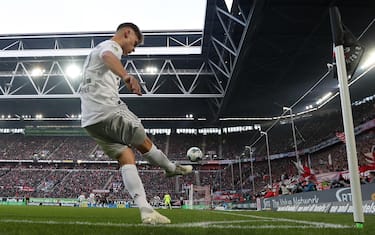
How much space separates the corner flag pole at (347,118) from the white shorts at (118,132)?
6.69 feet

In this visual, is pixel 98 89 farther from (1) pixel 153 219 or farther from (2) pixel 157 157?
(1) pixel 153 219

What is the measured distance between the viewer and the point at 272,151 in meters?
46.9

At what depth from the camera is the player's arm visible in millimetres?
2990

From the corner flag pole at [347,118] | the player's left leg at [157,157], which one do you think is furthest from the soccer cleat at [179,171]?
the corner flag pole at [347,118]

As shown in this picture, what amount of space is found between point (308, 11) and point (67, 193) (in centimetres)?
3659

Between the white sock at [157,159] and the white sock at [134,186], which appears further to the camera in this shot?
the white sock at [157,159]

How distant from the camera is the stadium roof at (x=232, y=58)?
19.5m

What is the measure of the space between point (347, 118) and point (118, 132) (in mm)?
2281

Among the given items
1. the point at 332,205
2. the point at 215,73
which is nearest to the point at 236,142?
the point at 215,73

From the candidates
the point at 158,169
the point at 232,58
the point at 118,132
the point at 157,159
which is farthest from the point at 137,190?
the point at 158,169

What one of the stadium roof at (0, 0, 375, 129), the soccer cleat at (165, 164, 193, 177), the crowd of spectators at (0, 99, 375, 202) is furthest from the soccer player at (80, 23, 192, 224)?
the crowd of spectators at (0, 99, 375, 202)

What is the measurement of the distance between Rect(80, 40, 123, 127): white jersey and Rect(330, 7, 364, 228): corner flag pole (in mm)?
2263

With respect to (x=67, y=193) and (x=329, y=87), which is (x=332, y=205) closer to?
(x=329, y=87)

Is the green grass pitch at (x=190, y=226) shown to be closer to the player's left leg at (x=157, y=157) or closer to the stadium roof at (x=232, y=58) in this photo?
the player's left leg at (x=157, y=157)
